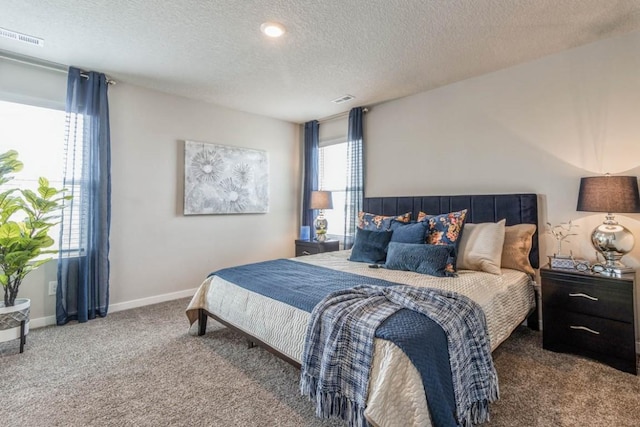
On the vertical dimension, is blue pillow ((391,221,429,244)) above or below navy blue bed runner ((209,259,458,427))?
above

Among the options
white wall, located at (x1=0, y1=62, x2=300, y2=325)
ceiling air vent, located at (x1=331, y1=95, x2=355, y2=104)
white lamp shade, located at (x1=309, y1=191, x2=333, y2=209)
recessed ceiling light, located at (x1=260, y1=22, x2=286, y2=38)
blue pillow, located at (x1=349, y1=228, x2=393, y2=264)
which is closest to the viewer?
recessed ceiling light, located at (x1=260, y1=22, x2=286, y2=38)

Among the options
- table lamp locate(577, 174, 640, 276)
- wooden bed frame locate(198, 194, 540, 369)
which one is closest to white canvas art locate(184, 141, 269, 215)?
wooden bed frame locate(198, 194, 540, 369)

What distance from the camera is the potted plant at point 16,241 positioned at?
2.44 metres

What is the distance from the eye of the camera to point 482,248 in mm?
2617

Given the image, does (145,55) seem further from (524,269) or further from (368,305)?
(524,269)

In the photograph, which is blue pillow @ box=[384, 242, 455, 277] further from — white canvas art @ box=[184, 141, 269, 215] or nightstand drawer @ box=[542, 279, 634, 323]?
white canvas art @ box=[184, 141, 269, 215]

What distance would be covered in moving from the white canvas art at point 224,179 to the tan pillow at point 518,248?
3.21 meters

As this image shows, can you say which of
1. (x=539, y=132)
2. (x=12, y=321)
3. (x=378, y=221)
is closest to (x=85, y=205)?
(x=12, y=321)

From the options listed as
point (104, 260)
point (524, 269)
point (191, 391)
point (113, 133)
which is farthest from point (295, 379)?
point (113, 133)

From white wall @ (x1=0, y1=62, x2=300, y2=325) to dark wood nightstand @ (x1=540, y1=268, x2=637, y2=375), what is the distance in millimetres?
3590

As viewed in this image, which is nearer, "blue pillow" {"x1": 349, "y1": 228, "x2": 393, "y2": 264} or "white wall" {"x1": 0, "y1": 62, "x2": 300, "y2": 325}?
"blue pillow" {"x1": 349, "y1": 228, "x2": 393, "y2": 264}

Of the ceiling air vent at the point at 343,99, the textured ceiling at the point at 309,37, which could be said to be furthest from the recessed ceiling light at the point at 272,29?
the ceiling air vent at the point at 343,99

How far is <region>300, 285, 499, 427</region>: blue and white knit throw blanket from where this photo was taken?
1422mm

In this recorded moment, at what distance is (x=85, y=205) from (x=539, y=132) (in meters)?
4.50
